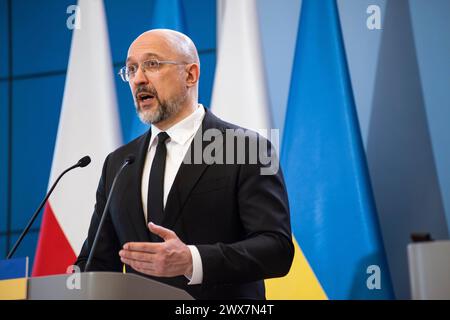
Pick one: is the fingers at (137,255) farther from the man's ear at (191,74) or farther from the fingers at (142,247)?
the man's ear at (191,74)

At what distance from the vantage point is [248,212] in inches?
91.6

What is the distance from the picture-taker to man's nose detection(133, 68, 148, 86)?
2580 mm

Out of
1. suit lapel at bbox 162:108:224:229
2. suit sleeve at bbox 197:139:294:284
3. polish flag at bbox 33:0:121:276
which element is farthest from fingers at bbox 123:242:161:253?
polish flag at bbox 33:0:121:276

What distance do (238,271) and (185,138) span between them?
69 cm

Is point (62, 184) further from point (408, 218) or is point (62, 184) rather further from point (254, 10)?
point (408, 218)

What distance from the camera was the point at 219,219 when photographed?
7.75 ft

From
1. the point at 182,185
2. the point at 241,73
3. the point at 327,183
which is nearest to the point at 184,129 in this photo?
the point at 182,185

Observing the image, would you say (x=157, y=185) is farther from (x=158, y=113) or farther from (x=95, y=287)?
(x=95, y=287)

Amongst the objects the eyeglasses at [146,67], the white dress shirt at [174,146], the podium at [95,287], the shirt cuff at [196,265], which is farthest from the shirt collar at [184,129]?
the podium at [95,287]

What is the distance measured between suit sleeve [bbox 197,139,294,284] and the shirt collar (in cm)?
31

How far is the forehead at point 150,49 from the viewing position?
2.62 m

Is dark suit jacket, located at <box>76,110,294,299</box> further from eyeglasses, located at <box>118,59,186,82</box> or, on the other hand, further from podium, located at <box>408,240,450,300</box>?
podium, located at <box>408,240,450,300</box>

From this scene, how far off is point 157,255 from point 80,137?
2.38 meters

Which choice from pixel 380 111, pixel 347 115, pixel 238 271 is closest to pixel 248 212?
pixel 238 271
